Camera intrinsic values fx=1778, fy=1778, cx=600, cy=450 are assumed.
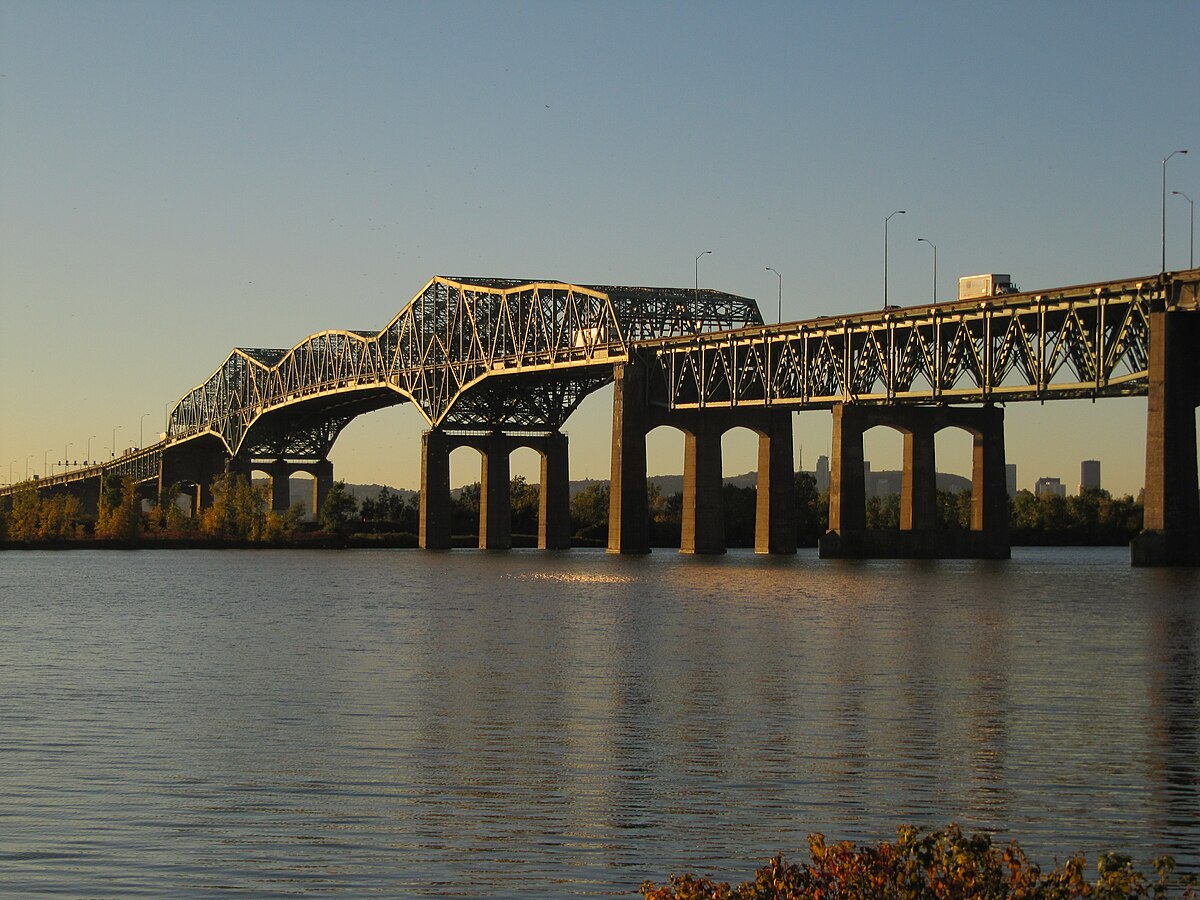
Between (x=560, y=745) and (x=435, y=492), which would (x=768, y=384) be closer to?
(x=435, y=492)

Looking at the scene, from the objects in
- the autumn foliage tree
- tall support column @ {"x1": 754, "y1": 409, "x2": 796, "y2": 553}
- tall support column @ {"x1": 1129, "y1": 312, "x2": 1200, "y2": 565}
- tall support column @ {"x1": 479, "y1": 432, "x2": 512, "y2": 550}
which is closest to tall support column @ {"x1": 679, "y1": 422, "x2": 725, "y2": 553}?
tall support column @ {"x1": 754, "y1": 409, "x2": 796, "y2": 553}

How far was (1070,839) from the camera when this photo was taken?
19.2 meters

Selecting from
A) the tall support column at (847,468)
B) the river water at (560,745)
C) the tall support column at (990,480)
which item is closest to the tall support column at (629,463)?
the tall support column at (847,468)

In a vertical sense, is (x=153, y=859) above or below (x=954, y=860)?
below

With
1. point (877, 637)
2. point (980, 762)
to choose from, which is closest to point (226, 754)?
point (980, 762)

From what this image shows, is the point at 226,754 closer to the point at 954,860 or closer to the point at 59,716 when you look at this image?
the point at 59,716

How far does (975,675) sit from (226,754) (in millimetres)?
18813

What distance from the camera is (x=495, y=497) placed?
568ft

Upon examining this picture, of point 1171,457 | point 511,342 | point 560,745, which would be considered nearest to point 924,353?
point 1171,457

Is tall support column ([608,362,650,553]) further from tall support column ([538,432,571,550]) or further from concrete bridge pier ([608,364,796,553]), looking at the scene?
tall support column ([538,432,571,550])

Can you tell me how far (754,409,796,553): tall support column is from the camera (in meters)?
131

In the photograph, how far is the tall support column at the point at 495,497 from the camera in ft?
561

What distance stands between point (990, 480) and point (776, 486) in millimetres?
16536

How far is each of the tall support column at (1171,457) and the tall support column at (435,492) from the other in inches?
3633
